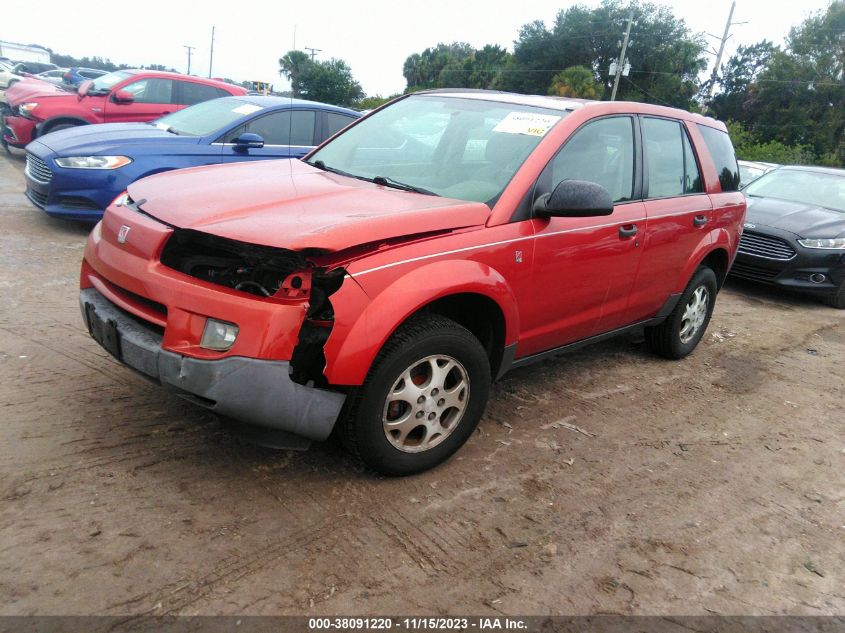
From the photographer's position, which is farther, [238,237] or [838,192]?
[838,192]

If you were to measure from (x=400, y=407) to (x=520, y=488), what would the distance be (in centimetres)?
74

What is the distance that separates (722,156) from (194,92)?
27.2ft

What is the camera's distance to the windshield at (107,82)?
10195 mm

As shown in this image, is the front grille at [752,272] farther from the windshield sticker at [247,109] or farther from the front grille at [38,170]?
the front grille at [38,170]

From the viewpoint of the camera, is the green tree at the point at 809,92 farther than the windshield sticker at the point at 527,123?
Yes

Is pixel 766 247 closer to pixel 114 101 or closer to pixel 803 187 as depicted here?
pixel 803 187

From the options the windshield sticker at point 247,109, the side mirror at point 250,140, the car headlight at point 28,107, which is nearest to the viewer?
the side mirror at point 250,140

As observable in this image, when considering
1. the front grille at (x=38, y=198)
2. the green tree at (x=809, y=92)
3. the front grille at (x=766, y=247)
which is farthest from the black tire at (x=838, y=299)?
the green tree at (x=809, y=92)

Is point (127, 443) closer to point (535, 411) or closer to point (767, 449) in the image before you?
point (535, 411)

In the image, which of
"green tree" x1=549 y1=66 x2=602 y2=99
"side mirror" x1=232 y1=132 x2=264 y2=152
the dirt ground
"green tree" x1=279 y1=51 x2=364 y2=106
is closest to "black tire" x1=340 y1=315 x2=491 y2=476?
the dirt ground

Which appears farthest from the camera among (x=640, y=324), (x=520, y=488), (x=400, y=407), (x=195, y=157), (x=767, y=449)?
(x=195, y=157)

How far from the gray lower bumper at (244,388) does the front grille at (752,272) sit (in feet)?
22.1

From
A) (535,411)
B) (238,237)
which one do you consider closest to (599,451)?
(535,411)

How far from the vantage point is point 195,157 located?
6.96 meters
